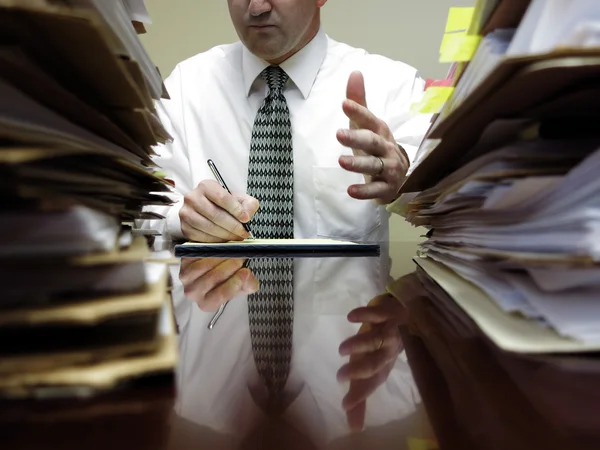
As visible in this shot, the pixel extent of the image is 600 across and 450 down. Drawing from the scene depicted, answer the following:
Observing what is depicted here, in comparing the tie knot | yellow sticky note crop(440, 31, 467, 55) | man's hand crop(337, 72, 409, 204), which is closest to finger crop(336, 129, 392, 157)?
man's hand crop(337, 72, 409, 204)

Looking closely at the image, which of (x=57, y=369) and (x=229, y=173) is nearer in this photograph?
(x=57, y=369)

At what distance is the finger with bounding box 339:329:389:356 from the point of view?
232 millimetres

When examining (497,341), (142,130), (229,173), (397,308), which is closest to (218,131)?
(229,173)

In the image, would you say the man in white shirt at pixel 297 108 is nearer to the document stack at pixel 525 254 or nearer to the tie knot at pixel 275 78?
the tie knot at pixel 275 78

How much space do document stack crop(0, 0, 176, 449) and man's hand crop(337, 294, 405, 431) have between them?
6cm

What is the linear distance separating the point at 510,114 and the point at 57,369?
0.27 meters

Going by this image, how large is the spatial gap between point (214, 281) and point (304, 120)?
0.98m

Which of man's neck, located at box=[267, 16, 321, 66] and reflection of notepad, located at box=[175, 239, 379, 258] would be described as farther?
man's neck, located at box=[267, 16, 321, 66]

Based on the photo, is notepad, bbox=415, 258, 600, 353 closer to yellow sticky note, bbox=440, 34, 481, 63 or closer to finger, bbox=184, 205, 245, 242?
yellow sticky note, bbox=440, 34, 481, 63

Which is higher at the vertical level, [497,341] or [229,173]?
[229,173]

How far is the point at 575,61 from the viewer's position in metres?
0.21

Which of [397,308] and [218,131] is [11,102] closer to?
[397,308]

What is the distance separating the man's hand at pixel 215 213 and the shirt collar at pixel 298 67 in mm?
599


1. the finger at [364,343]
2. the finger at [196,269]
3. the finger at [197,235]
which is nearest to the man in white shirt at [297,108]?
the finger at [197,235]
